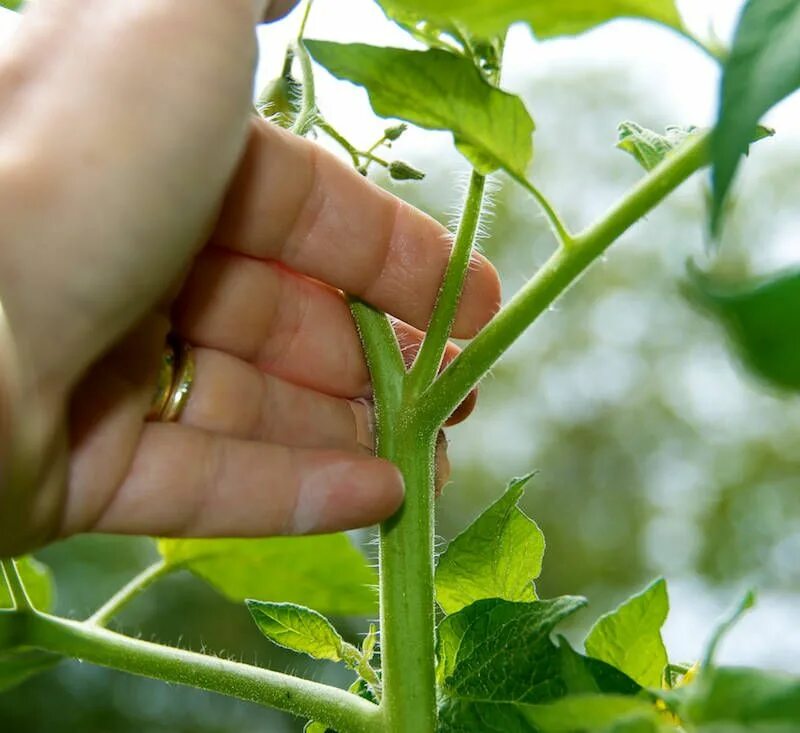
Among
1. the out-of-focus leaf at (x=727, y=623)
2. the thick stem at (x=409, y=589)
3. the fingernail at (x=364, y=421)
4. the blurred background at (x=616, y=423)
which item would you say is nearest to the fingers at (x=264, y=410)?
the fingernail at (x=364, y=421)

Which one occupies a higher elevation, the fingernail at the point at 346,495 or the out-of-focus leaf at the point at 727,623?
the out-of-focus leaf at the point at 727,623

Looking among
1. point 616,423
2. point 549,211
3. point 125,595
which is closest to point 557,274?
point 549,211

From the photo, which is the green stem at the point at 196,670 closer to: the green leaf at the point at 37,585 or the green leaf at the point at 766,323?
the green leaf at the point at 37,585

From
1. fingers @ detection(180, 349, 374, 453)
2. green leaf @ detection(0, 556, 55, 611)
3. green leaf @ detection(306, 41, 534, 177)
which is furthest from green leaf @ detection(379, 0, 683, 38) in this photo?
green leaf @ detection(0, 556, 55, 611)

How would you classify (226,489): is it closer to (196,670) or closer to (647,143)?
(196,670)

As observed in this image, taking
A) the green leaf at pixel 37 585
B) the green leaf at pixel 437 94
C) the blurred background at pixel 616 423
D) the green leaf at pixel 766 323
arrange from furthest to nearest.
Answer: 1. the blurred background at pixel 616 423
2. the green leaf at pixel 37 585
3. the green leaf at pixel 437 94
4. the green leaf at pixel 766 323

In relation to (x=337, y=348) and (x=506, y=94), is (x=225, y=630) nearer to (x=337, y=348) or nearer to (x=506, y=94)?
(x=337, y=348)

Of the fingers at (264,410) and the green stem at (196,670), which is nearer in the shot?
the green stem at (196,670)
